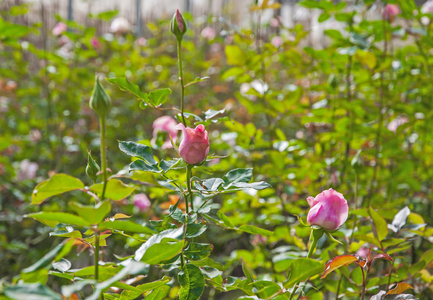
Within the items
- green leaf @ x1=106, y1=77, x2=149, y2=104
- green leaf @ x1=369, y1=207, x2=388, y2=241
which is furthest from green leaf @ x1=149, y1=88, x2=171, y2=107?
green leaf @ x1=369, y1=207, x2=388, y2=241

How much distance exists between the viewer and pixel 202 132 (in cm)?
53

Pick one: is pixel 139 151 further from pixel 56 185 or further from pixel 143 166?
pixel 56 185

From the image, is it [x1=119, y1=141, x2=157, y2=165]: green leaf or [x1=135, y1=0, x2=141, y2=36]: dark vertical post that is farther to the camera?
[x1=135, y1=0, x2=141, y2=36]: dark vertical post

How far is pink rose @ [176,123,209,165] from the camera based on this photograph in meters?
A: 0.53

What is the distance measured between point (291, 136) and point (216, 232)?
0.97 meters

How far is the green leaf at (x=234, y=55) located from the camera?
111 centimetres

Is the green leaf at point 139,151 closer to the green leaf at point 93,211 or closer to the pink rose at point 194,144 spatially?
the pink rose at point 194,144

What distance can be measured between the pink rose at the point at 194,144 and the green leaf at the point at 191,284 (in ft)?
0.48

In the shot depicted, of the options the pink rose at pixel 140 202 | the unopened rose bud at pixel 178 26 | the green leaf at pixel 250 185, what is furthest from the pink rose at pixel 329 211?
the pink rose at pixel 140 202

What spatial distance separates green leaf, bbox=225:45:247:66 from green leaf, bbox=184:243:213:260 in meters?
0.68

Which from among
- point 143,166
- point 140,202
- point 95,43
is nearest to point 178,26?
point 143,166

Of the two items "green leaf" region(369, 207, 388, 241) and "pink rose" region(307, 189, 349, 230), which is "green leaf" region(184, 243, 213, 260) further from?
"green leaf" region(369, 207, 388, 241)

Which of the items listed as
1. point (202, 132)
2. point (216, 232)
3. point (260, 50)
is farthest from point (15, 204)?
point (202, 132)

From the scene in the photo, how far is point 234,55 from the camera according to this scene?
1.11m
